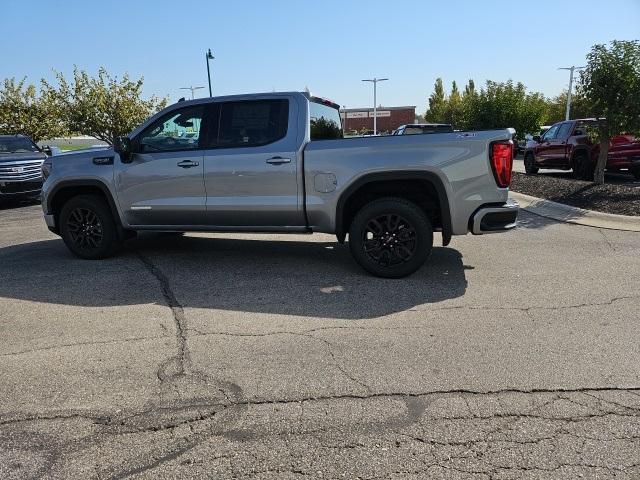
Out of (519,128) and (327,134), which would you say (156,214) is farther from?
(519,128)

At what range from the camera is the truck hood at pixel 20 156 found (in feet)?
42.5

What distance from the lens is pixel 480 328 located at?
4293 mm

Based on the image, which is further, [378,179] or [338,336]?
[378,179]

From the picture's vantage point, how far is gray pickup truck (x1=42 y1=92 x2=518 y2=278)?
17.6 ft

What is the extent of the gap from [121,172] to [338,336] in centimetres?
373

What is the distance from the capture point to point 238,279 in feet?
19.1

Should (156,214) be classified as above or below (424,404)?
above

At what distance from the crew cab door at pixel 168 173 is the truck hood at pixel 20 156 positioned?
836 cm

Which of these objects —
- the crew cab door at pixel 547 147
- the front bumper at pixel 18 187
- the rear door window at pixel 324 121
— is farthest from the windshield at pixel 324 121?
the crew cab door at pixel 547 147

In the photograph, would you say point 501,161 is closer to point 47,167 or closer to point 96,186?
point 96,186

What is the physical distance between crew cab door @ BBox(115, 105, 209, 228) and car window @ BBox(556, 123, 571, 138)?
1266 cm

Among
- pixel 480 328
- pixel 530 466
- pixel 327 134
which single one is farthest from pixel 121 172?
pixel 530 466

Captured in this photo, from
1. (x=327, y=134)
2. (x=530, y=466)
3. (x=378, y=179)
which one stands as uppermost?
(x=327, y=134)

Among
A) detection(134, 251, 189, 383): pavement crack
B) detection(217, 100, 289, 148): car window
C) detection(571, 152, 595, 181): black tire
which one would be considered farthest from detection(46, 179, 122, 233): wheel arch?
detection(571, 152, 595, 181): black tire
